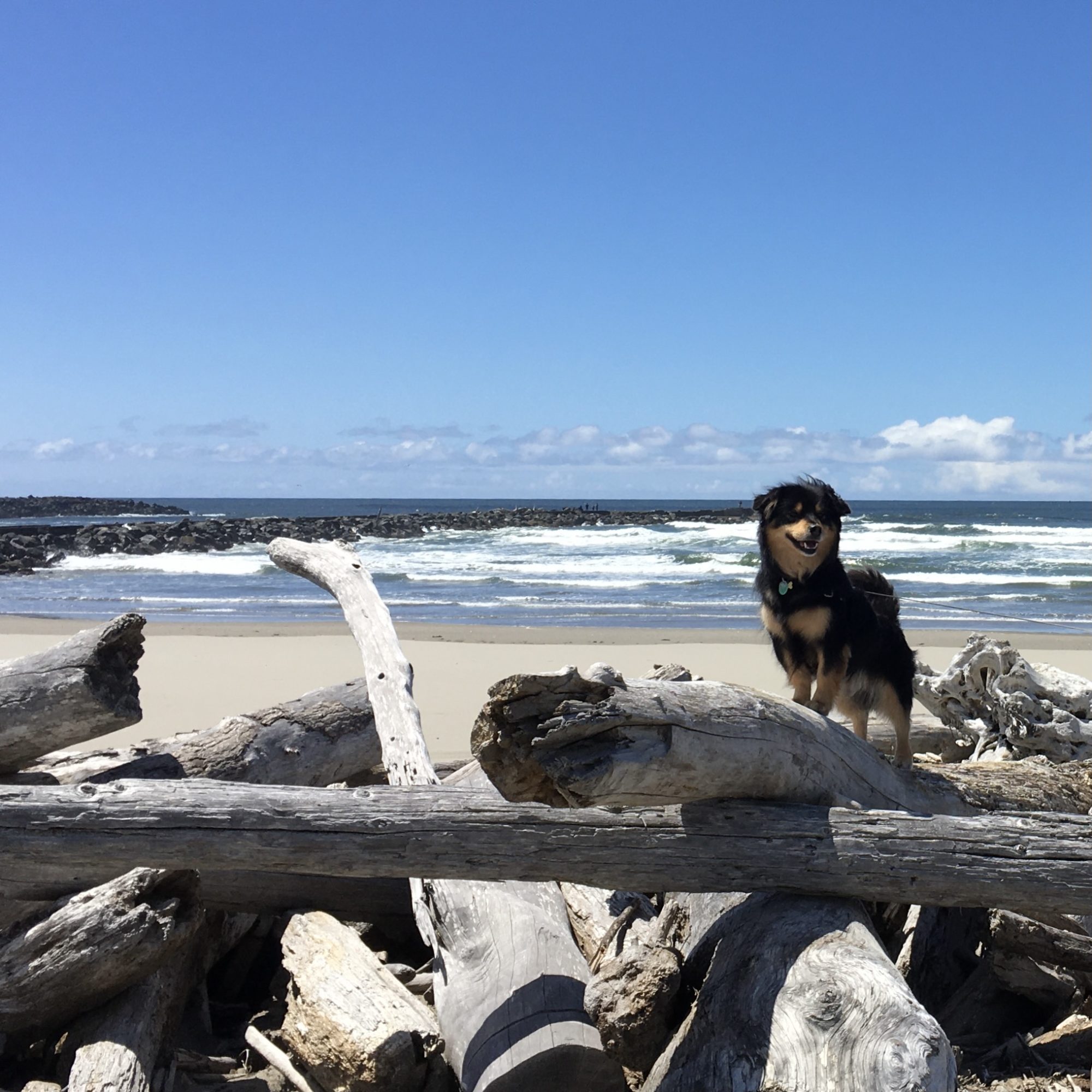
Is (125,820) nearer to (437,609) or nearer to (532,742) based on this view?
(532,742)

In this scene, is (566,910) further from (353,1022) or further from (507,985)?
(353,1022)

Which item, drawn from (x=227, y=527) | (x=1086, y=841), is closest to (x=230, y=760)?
(x=1086, y=841)

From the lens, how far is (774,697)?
3.28 m

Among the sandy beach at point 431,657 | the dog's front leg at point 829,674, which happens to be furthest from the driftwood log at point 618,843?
the sandy beach at point 431,657

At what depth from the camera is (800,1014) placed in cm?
260

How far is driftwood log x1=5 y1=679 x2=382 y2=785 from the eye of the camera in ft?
15.4

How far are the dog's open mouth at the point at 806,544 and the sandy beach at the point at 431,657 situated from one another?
3.14 m

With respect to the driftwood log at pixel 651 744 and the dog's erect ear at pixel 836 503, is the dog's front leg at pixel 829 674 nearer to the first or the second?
the dog's erect ear at pixel 836 503

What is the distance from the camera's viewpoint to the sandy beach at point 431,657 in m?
9.08

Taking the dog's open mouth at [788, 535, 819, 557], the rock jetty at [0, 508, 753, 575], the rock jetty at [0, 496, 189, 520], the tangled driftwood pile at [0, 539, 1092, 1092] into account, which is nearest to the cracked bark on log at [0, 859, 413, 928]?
the tangled driftwood pile at [0, 539, 1092, 1092]

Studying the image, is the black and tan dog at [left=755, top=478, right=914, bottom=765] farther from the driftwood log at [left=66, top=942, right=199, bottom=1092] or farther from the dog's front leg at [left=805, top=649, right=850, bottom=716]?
the driftwood log at [left=66, top=942, right=199, bottom=1092]

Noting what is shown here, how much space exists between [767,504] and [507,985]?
2.48m

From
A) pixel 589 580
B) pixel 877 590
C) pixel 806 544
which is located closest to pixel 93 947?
pixel 806 544

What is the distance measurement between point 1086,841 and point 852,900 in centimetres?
78
